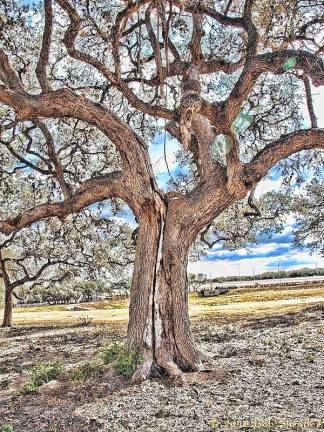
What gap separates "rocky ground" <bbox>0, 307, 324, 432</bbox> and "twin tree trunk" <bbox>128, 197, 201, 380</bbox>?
1.55 ft

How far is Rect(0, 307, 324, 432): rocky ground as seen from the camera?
412cm

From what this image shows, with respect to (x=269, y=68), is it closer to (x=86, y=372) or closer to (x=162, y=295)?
(x=162, y=295)

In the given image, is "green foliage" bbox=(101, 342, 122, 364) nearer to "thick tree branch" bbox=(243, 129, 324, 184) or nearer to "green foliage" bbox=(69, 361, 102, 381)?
"green foliage" bbox=(69, 361, 102, 381)

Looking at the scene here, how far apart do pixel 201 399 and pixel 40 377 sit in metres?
2.28

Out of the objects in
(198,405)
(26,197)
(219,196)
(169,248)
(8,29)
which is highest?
(8,29)

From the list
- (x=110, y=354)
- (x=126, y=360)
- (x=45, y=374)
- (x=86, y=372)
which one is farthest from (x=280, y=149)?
(x=45, y=374)

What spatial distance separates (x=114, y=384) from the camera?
5.64m

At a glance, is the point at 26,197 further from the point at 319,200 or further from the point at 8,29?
the point at 319,200

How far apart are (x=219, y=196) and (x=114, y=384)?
9.40 feet

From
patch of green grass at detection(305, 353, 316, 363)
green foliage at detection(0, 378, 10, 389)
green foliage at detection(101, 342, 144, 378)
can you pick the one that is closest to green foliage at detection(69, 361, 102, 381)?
green foliage at detection(101, 342, 144, 378)

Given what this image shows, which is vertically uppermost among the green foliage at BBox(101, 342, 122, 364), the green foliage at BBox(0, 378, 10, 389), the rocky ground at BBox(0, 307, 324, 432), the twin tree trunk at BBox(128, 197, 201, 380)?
the twin tree trunk at BBox(128, 197, 201, 380)

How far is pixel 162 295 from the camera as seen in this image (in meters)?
6.50

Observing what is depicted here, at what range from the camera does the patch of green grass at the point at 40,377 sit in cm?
562

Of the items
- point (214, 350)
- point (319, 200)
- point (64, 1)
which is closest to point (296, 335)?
point (214, 350)
